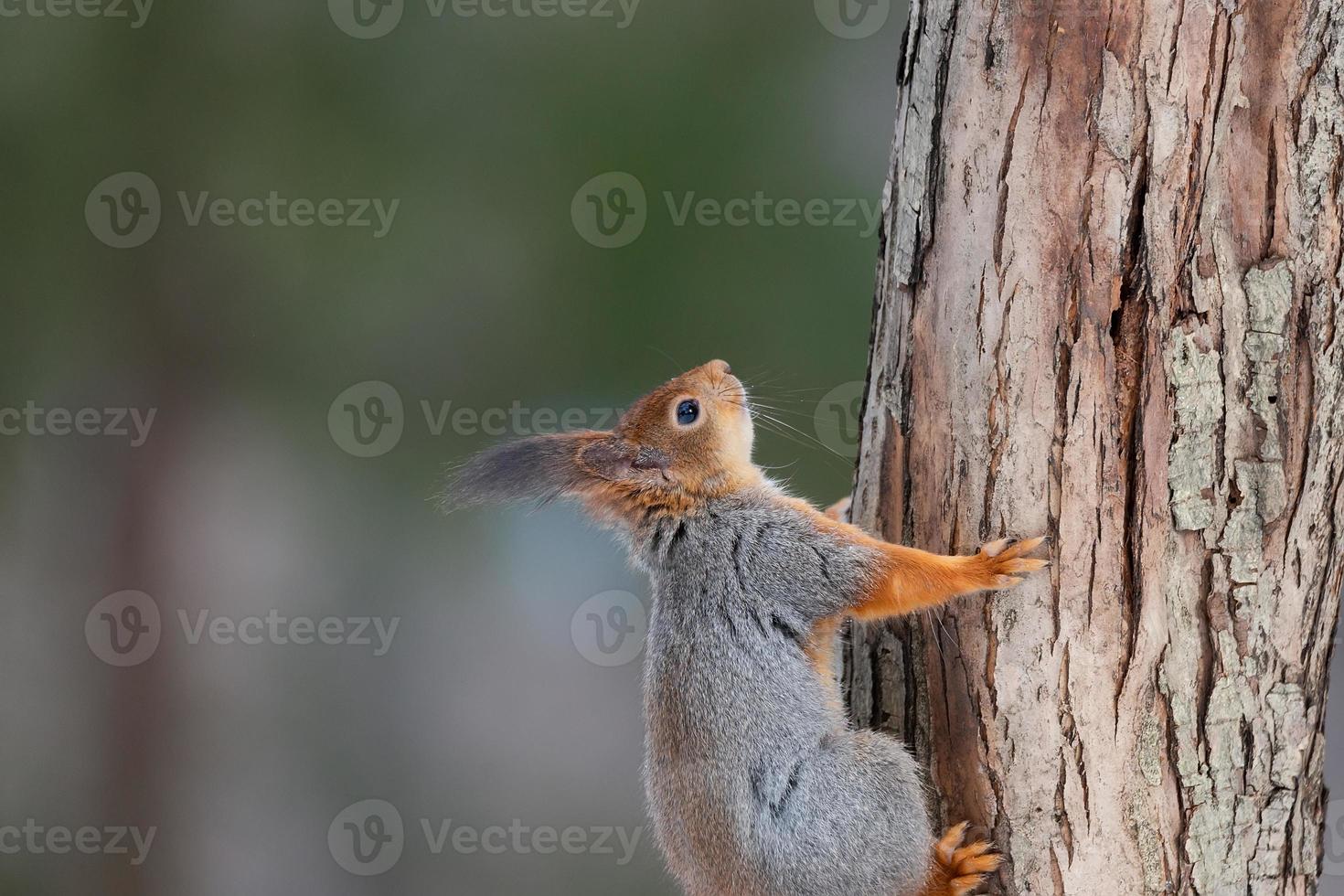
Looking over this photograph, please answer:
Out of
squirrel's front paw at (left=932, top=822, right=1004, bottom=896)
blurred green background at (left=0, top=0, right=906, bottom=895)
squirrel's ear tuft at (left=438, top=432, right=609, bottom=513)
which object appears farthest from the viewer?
blurred green background at (left=0, top=0, right=906, bottom=895)

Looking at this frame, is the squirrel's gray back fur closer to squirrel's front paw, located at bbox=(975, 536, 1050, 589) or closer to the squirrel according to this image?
the squirrel

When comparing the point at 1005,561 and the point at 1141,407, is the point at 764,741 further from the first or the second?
the point at 1141,407

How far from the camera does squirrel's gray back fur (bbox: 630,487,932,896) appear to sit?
2.56 metres

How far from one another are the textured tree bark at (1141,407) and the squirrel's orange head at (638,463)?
78cm

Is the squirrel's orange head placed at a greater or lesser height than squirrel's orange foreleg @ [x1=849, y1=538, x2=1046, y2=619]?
greater

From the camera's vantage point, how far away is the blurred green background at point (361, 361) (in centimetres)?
551

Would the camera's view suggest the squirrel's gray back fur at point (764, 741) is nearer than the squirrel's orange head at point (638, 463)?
Yes

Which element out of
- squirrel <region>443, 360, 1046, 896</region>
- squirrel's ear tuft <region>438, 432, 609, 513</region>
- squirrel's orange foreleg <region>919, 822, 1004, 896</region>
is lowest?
squirrel's orange foreleg <region>919, 822, 1004, 896</region>

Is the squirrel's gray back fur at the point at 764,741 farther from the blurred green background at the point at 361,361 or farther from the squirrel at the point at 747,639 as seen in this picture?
the blurred green background at the point at 361,361

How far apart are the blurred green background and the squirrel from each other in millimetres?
2367

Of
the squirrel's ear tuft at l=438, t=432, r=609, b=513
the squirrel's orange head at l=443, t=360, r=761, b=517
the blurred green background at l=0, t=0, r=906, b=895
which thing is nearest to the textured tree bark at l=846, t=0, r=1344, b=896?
the squirrel's orange head at l=443, t=360, r=761, b=517

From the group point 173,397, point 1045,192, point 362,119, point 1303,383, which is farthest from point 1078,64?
point 173,397

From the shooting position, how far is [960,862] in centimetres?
252

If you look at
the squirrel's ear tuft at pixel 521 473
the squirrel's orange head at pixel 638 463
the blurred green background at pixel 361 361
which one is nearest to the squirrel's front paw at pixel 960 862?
the squirrel's orange head at pixel 638 463
